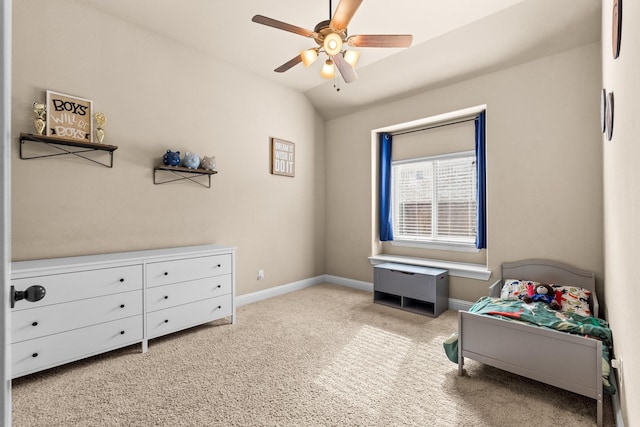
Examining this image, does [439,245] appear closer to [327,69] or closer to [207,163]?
[327,69]

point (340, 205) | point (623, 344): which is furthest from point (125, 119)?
point (623, 344)

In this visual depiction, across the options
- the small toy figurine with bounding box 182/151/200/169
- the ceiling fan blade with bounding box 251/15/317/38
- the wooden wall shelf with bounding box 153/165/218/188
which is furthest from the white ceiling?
the wooden wall shelf with bounding box 153/165/218/188

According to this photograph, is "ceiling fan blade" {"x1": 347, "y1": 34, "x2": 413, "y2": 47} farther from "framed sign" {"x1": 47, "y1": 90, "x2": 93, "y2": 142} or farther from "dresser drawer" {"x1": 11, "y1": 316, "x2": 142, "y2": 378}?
"dresser drawer" {"x1": 11, "y1": 316, "x2": 142, "y2": 378}

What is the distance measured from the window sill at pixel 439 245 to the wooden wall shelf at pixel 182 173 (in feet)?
8.73

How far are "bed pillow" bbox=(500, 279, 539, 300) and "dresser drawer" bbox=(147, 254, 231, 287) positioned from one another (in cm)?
267

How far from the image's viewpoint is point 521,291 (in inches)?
116

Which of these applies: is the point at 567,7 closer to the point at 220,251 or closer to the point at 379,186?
the point at 379,186

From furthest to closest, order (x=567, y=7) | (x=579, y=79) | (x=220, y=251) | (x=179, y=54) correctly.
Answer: (x=179, y=54), (x=220, y=251), (x=579, y=79), (x=567, y=7)

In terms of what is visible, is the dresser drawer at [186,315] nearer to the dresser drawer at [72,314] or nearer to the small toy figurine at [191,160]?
the dresser drawer at [72,314]

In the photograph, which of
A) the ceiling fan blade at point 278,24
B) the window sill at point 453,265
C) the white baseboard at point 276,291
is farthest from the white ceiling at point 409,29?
the white baseboard at point 276,291

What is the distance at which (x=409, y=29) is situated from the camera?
Answer: 3092 mm

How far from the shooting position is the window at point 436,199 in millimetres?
3938

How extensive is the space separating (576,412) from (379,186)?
323 cm

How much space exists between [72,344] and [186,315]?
0.83 m
